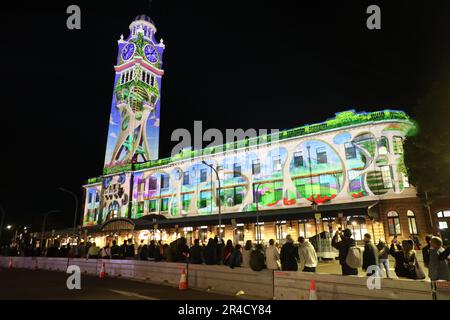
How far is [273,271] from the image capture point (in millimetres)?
10531

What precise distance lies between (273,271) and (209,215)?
105 ft

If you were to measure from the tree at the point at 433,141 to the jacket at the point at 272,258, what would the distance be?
40.4 feet

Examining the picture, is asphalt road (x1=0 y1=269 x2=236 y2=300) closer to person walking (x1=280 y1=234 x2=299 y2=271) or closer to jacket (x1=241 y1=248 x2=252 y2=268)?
jacket (x1=241 y1=248 x2=252 y2=268)

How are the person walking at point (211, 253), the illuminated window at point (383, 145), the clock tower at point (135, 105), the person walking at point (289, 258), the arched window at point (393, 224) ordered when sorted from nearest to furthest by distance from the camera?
the person walking at point (289, 258) → the person walking at point (211, 253) → the arched window at point (393, 224) → the illuminated window at point (383, 145) → the clock tower at point (135, 105)

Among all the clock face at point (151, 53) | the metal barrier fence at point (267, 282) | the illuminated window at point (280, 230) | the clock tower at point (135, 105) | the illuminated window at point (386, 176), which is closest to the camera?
the metal barrier fence at point (267, 282)

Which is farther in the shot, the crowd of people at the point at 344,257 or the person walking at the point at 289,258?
the person walking at the point at 289,258

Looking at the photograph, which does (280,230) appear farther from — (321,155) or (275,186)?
(321,155)

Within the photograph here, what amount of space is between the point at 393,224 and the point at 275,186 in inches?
529

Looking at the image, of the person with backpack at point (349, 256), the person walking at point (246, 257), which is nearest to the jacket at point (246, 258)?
the person walking at point (246, 257)

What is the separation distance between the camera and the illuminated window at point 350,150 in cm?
3459

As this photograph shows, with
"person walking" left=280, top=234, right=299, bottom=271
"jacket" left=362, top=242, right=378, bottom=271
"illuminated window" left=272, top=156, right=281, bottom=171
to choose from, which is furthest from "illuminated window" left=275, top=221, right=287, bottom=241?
"jacket" left=362, top=242, right=378, bottom=271

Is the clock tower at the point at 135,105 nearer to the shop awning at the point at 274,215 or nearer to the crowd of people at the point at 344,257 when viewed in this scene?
the shop awning at the point at 274,215

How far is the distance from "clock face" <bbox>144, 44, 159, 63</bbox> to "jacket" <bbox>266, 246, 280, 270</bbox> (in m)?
66.0

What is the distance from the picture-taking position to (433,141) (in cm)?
1730
